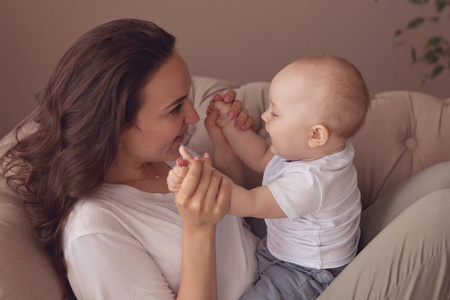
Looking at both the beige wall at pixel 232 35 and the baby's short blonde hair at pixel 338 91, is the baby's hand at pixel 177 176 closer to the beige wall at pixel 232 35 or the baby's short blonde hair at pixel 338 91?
the baby's short blonde hair at pixel 338 91

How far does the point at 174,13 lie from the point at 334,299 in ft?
5.56

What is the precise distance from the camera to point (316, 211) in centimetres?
121

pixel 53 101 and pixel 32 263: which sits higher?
pixel 53 101

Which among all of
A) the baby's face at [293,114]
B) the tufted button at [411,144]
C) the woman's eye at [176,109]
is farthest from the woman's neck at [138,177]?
the tufted button at [411,144]

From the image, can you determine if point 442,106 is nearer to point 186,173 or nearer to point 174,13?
point 186,173

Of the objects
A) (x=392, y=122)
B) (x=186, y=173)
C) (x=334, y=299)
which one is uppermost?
(x=186, y=173)

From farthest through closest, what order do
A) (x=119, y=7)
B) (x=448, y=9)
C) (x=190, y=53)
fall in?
(x=448, y=9), (x=190, y=53), (x=119, y=7)

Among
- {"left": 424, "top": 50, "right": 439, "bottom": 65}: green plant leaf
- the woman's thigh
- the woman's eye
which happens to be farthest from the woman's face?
{"left": 424, "top": 50, "right": 439, "bottom": 65}: green plant leaf

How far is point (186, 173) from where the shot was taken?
100 cm

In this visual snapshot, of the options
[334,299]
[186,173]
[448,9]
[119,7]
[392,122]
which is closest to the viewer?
[186,173]

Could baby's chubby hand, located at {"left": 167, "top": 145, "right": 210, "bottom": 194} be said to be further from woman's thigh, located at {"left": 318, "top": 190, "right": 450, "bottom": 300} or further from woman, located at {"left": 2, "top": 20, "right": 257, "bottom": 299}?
woman's thigh, located at {"left": 318, "top": 190, "right": 450, "bottom": 300}

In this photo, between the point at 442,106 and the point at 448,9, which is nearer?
the point at 442,106

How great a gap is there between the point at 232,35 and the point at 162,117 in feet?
4.91

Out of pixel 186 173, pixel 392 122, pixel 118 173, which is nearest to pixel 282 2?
pixel 392 122
